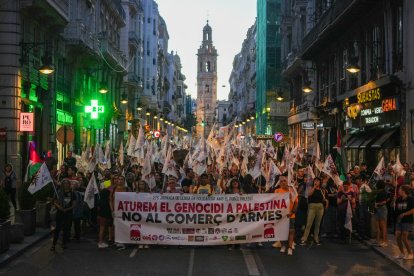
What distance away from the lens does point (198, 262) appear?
12.8 metres

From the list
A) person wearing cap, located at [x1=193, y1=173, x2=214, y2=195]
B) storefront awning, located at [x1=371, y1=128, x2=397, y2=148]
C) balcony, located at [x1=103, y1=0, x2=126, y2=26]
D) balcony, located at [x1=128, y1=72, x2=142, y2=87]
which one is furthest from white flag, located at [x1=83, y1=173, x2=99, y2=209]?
balcony, located at [x1=128, y1=72, x2=142, y2=87]

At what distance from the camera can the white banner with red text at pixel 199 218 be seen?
14.3 m

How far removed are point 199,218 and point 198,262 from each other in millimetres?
1696

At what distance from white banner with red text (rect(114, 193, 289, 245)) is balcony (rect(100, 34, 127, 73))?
3009cm

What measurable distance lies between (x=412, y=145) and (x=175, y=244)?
13.5 meters

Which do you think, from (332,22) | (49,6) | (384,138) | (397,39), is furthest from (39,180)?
(332,22)

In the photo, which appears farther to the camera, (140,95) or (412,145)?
(140,95)

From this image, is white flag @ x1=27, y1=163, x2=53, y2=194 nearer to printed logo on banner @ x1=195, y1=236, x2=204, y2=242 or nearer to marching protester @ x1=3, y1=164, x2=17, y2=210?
printed logo on banner @ x1=195, y1=236, x2=204, y2=242

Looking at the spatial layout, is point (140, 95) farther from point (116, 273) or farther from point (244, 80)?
point (116, 273)

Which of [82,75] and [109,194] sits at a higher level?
[82,75]

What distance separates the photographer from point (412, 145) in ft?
80.9

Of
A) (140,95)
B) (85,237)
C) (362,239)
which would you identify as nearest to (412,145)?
(362,239)

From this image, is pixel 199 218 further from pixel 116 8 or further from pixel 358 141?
pixel 116 8

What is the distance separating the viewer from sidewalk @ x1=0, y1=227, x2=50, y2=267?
41.2ft
